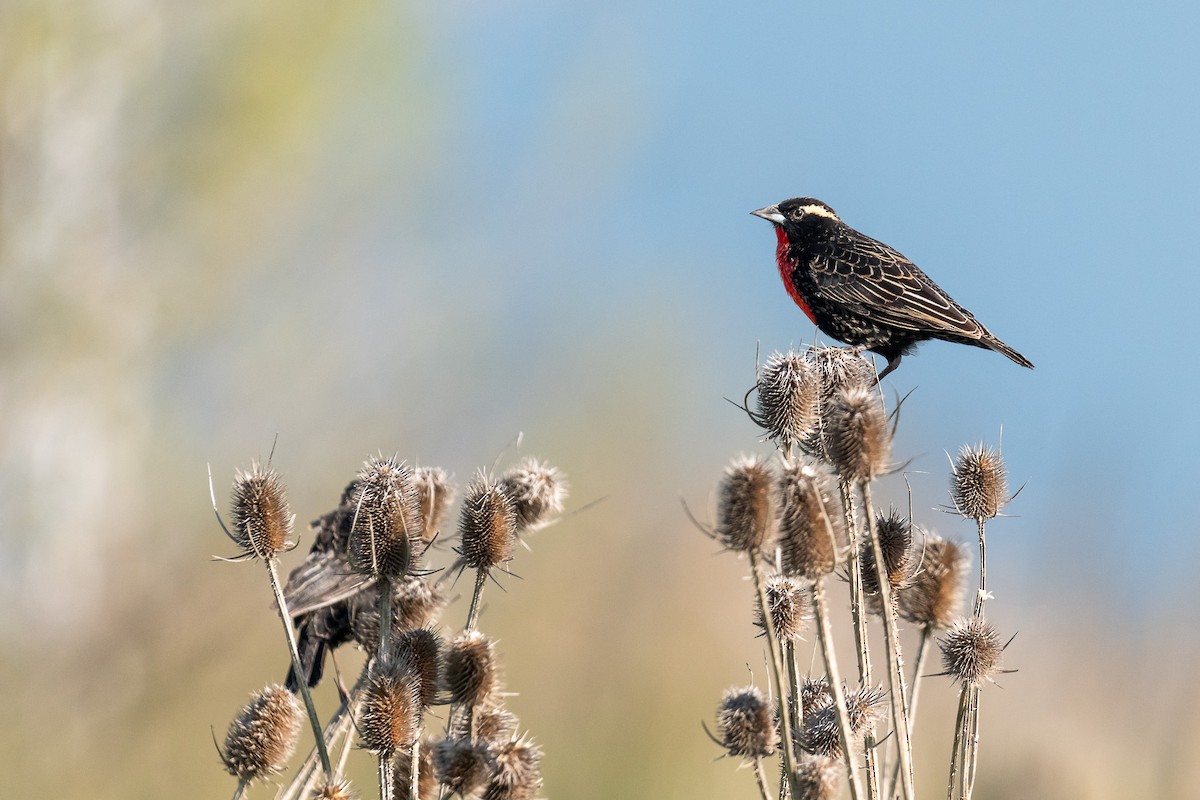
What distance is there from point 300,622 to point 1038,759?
5004 millimetres

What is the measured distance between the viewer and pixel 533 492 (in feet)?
11.0

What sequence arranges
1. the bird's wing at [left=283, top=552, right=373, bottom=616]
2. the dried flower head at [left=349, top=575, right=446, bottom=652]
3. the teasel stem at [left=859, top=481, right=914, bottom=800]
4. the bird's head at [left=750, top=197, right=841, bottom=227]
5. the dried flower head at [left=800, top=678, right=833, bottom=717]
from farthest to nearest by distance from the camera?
the bird's head at [left=750, top=197, right=841, bottom=227] → the bird's wing at [left=283, top=552, right=373, bottom=616] → the dried flower head at [left=349, top=575, right=446, bottom=652] → the dried flower head at [left=800, top=678, right=833, bottom=717] → the teasel stem at [left=859, top=481, right=914, bottom=800]

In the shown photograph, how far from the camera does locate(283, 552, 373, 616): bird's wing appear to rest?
4.99 meters

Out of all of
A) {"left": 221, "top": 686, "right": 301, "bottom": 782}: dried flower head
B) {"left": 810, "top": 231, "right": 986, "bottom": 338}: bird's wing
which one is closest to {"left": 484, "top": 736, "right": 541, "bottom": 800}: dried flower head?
{"left": 221, "top": 686, "right": 301, "bottom": 782}: dried flower head

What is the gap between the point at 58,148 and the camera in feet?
41.4

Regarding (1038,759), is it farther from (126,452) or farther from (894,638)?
(126,452)

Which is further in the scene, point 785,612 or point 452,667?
point 785,612

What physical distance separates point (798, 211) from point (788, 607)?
410 cm

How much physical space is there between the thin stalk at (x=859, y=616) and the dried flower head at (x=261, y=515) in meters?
1.44

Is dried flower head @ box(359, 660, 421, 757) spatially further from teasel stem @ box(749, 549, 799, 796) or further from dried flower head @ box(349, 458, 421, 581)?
teasel stem @ box(749, 549, 799, 796)

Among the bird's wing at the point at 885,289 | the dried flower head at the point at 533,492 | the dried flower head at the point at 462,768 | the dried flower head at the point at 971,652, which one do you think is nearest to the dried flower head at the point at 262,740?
the dried flower head at the point at 462,768

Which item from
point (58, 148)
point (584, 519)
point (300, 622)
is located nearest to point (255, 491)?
point (300, 622)

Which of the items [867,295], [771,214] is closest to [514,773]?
[867,295]

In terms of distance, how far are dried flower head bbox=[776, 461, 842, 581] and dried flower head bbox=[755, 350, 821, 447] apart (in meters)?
0.61
